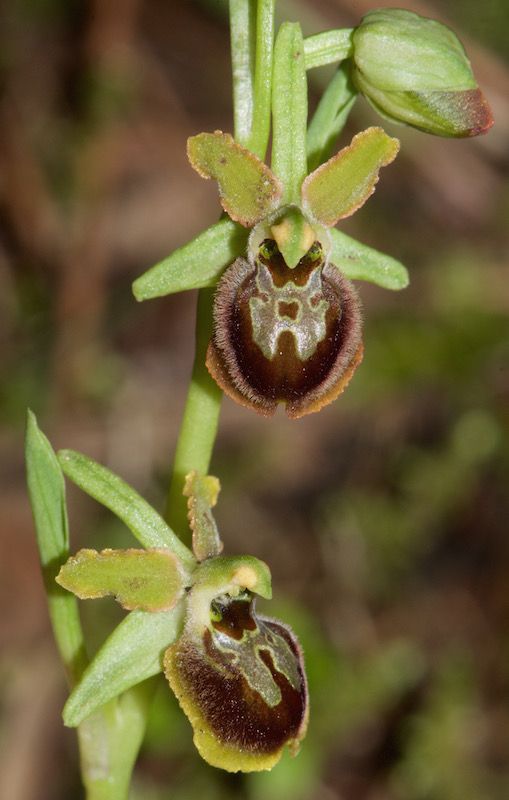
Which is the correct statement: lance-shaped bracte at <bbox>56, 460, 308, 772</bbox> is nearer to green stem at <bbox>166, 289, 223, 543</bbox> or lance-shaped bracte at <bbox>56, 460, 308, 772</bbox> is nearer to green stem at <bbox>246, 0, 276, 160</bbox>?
green stem at <bbox>166, 289, 223, 543</bbox>

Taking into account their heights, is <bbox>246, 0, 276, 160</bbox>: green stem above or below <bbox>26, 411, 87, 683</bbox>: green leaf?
above

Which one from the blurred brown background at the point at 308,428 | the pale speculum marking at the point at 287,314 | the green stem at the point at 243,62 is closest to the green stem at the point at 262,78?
the green stem at the point at 243,62

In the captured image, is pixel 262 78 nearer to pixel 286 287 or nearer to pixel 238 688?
pixel 286 287

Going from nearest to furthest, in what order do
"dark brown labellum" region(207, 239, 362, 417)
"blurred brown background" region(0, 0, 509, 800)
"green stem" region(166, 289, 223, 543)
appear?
"dark brown labellum" region(207, 239, 362, 417) < "green stem" region(166, 289, 223, 543) < "blurred brown background" region(0, 0, 509, 800)

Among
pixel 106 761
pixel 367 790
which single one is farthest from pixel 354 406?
pixel 106 761

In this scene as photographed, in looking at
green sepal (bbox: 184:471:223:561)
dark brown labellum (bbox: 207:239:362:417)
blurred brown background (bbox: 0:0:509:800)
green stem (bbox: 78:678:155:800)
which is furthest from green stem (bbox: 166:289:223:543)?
blurred brown background (bbox: 0:0:509:800)

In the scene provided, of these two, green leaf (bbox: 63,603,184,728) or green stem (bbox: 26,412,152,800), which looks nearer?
green leaf (bbox: 63,603,184,728)

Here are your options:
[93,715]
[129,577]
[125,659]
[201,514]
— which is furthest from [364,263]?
[93,715]

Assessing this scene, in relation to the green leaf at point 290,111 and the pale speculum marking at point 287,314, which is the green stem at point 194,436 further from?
the green leaf at point 290,111
